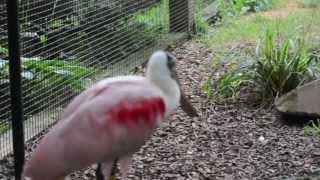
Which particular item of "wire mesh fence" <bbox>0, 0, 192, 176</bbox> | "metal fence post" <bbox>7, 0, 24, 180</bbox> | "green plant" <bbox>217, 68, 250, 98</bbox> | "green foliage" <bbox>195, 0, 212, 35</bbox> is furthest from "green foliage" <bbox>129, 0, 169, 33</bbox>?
"metal fence post" <bbox>7, 0, 24, 180</bbox>

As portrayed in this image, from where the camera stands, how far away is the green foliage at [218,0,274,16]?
861 cm

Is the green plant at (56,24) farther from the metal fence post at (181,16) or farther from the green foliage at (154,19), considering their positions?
the metal fence post at (181,16)

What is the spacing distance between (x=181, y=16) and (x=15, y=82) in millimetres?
4134

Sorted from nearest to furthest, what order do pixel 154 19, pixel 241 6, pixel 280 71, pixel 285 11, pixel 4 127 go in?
pixel 4 127, pixel 280 71, pixel 154 19, pixel 285 11, pixel 241 6

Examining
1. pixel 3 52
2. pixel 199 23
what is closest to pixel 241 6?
pixel 199 23

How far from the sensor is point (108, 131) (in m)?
2.23

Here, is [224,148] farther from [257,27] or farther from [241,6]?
[241,6]

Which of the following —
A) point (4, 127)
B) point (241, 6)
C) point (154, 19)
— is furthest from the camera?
point (241, 6)

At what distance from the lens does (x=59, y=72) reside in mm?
4676

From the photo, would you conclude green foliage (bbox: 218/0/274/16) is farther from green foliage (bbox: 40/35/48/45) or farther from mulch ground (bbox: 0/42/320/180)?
green foliage (bbox: 40/35/48/45)

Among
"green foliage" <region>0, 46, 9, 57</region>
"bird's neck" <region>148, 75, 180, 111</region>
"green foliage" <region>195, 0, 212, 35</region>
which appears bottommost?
"green foliage" <region>195, 0, 212, 35</region>

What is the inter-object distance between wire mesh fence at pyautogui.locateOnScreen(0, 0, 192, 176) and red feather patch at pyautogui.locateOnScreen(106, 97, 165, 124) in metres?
1.95

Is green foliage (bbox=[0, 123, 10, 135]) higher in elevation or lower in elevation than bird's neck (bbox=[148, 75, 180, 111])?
lower

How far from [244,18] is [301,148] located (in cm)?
419
